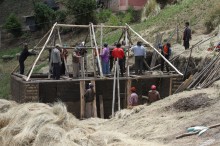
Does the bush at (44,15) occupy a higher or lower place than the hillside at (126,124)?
higher

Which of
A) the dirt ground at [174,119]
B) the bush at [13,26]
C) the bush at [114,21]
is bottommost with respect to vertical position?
the dirt ground at [174,119]

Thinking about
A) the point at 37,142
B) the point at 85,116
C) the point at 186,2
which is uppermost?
the point at 186,2

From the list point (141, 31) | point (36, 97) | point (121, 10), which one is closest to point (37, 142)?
point (36, 97)

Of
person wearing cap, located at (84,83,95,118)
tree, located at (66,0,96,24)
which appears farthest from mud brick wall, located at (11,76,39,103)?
tree, located at (66,0,96,24)

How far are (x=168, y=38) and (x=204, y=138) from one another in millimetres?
16687

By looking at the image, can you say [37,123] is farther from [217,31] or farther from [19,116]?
[217,31]

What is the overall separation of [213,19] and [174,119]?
1440 centimetres

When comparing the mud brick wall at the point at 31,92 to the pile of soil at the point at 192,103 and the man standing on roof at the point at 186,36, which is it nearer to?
the pile of soil at the point at 192,103

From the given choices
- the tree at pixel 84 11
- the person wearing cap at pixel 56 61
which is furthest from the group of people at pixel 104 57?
the tree at pixel 84 11

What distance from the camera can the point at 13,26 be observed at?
145 feet

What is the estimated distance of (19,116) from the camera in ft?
39.2

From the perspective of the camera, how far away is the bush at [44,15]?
42844 millimetres

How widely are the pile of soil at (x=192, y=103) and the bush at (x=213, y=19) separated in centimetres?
1221

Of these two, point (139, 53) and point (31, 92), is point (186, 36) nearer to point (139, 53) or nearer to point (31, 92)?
point (139, 53)
